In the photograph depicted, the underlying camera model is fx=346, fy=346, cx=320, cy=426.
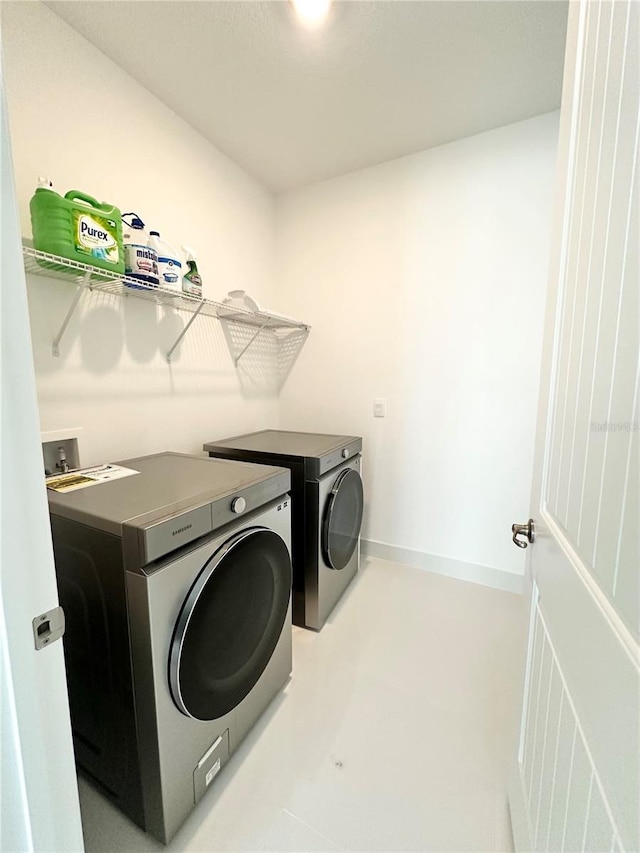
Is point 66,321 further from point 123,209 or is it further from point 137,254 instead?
point 123,209

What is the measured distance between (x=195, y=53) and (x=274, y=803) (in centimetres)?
282

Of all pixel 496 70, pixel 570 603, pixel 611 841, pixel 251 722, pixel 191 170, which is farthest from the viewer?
pixel 191 170

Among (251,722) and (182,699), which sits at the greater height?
(182,699)

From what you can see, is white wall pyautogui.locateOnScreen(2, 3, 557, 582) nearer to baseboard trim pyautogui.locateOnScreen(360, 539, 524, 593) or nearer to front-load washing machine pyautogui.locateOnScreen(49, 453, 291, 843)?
baseboard trim pyautogui.locateOnScreen(360, 539, 524, 593)

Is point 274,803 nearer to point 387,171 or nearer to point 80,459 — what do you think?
point 80,459

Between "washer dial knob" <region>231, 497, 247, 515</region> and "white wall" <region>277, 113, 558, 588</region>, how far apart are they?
4.87 feet

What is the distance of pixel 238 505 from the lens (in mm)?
1108

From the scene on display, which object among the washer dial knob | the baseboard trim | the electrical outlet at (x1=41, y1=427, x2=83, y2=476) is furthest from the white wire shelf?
the baseboard trim

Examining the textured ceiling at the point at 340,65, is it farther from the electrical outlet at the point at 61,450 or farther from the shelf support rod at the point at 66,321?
the electrical outlet at the point at 61,450

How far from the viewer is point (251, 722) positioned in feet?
4.20

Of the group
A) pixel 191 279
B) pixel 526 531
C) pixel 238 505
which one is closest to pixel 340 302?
pixel 191 279

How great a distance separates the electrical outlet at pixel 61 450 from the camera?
1.33 meters

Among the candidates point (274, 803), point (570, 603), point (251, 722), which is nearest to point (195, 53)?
point (570, 603)

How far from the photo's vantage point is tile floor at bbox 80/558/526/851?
102 centimetres
